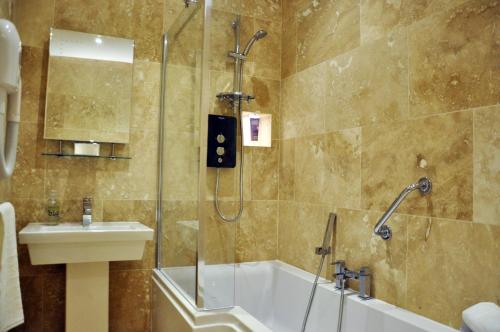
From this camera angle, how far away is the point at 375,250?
1855 millimetres

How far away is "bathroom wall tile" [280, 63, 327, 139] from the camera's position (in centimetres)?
232

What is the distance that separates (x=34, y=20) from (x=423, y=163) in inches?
89.9

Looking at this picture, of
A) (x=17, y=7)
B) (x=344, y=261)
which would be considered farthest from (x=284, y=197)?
(x=17, y=7)

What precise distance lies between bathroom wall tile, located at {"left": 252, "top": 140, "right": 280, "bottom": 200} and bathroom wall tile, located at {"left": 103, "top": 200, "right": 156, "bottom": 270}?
28.6 inches

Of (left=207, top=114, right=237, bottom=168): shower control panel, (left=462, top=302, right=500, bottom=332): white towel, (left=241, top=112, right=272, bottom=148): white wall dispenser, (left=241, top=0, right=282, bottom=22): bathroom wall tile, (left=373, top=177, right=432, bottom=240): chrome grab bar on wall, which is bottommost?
(left=462, top=302, right=500, bottom=332): white towel

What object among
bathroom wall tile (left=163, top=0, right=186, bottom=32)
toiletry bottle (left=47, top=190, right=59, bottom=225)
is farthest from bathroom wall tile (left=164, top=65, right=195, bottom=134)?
toiletry bottle (left=47, top=190, right=59, bottom=225)

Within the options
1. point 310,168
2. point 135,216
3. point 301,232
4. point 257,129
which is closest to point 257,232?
point 301,232

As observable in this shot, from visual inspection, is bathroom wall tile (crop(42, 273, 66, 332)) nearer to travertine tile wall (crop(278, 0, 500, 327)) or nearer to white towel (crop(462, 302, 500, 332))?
travertine tile wall (crop(278, 0, 500, 327))

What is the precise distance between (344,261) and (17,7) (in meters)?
2.38

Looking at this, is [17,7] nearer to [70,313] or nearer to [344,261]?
[70,313]

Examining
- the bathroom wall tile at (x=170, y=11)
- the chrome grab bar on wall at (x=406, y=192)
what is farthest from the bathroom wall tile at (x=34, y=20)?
the chrome grab bar on wall at (x=406, y=192)

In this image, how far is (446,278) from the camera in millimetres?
1517

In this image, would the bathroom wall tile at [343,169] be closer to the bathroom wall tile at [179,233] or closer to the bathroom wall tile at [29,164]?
the bathroom wall tile at [179,233]

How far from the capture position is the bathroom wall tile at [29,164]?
2146mm
